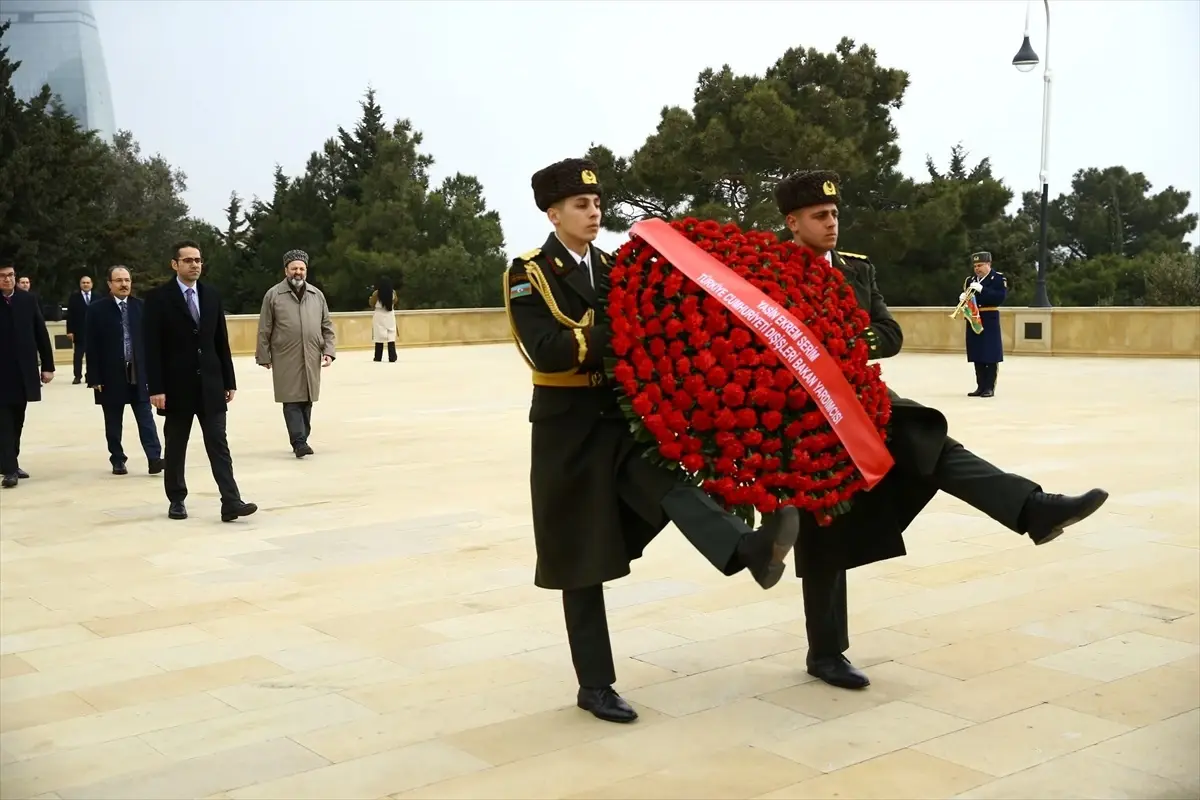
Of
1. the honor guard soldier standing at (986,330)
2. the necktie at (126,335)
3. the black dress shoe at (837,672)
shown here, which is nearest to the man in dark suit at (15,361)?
the necktie at (126,335)

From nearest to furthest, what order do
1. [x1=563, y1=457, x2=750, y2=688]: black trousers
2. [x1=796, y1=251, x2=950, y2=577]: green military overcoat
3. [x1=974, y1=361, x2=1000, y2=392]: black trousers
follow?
[x1=563, y1=457, x2=750, y2=688]: black trousers, [x1=796, y1=251, x2=950, y2=577]: green military overcoat, [x1=974, y1=361, x2=1000, y2=392]: black trousers

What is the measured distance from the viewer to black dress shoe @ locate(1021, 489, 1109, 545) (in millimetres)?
4363

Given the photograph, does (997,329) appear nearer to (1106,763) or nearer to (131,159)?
(1106,763)

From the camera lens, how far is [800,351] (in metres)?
4.42

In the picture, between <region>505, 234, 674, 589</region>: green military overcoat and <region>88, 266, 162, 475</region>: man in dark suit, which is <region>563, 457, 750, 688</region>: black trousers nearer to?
<region>505, 234, 674, 589</region>: green military overcoat

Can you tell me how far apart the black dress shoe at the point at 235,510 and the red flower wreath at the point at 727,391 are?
15.9 ft

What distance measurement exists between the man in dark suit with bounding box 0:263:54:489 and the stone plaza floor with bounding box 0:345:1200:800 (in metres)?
0.83

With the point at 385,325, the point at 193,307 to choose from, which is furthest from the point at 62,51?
the point at 193,307

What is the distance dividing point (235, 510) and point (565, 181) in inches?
192

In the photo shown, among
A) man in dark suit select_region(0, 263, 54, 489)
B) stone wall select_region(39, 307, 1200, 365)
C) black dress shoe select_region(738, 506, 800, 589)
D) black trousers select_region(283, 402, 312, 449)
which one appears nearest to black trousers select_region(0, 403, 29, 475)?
man in dark suit select_region(0, 263, 54, 489)

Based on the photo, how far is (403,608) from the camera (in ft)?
21.1

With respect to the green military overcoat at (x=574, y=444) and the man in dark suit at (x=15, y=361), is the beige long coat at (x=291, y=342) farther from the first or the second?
the green military overcoat at (x=574, y=444)

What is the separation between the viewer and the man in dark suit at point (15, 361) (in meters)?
11.1

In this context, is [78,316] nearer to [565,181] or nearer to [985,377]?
[985,377]
